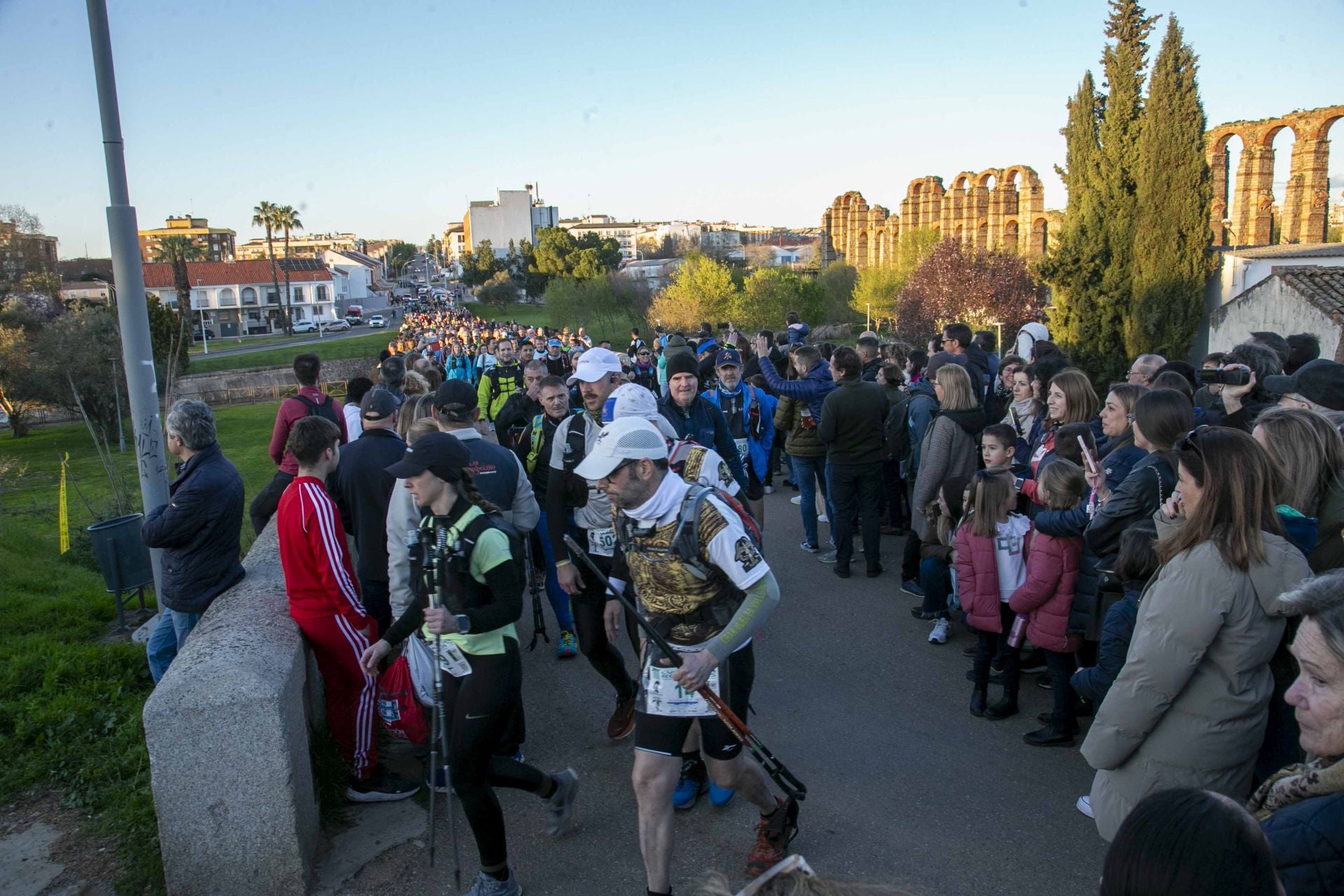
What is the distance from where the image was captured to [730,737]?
11.8ft

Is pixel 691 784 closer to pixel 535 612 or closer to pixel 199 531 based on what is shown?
pixel 535 612

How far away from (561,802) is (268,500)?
360cm

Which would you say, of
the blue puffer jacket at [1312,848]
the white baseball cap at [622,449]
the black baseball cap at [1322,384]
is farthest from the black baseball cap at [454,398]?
the black baseball cap at [1322,384]

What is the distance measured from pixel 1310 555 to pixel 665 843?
3.01 meters

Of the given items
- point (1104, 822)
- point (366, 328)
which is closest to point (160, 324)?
point (1104, 822)

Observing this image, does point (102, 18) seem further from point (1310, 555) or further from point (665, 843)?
point (1310, 555)

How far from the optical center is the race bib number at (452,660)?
12.7ft

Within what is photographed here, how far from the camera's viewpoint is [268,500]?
653 centimetres

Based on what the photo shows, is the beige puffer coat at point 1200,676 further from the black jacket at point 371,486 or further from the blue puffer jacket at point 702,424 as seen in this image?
the black jacket at point 371,486

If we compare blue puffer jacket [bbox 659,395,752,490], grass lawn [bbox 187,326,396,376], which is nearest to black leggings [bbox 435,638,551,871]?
blue puffer jacket [bbox 659,395,752,490]

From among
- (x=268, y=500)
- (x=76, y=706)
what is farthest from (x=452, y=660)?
(x=268, y=500)

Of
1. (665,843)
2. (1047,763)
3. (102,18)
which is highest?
(102,18)

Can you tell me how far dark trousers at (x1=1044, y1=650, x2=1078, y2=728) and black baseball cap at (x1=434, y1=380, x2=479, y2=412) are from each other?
387cm

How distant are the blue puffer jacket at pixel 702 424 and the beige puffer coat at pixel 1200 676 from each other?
11.2ft
